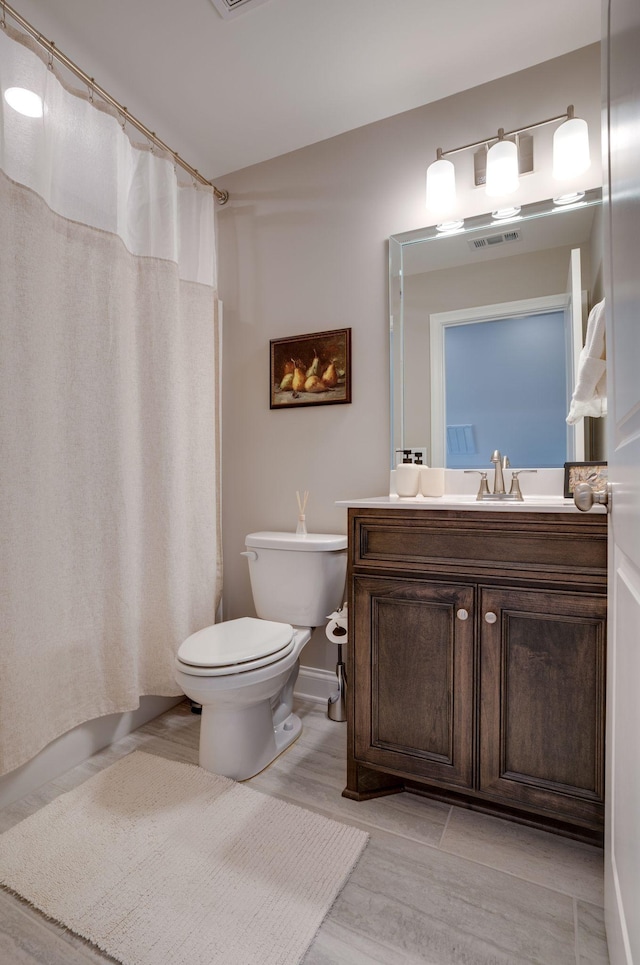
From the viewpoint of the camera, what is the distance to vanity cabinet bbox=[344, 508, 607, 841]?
1218mm

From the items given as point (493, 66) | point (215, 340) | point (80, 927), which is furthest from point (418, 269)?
point (80, 927)

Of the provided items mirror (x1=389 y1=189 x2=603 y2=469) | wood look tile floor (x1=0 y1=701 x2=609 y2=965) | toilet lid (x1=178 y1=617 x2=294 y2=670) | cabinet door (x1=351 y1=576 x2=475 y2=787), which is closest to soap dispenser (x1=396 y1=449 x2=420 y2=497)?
mirror (x1=389 y1=189 x2=603 y2=469)

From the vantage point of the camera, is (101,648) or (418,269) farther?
(418,269)

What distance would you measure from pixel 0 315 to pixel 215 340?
3.43ft

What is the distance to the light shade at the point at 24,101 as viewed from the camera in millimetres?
1355

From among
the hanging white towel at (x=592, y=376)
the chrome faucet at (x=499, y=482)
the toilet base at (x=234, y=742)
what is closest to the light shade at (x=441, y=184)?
the hanging white towel at (x=592, y=376)

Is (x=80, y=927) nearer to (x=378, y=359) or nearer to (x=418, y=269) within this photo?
(x=378, y=359)

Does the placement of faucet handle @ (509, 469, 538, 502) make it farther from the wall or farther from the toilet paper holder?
the toilet paper holder

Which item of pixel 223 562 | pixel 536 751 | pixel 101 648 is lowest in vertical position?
pixel 536 751

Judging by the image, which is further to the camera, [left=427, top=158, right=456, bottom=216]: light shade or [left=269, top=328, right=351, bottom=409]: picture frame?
[left=269, top=328, right=351, bottom=409]: picture frame

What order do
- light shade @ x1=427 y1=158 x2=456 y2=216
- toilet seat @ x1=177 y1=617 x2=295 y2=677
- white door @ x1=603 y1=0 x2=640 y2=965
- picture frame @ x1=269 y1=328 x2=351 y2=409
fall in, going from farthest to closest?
1. picture frame @ x1=269 y1=328 x2=351 y2=409
2. light shade @ x1=427 y1=158 x2=456 y2=216
3. toilet seat @ x1=177 y1=617 x2=295 y2=677
4. white door @ x1=603 y1=0 x2=640 y2=965

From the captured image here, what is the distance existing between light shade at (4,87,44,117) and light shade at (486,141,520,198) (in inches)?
57.8

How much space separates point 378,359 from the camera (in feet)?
6.64

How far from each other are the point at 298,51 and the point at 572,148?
100cm
